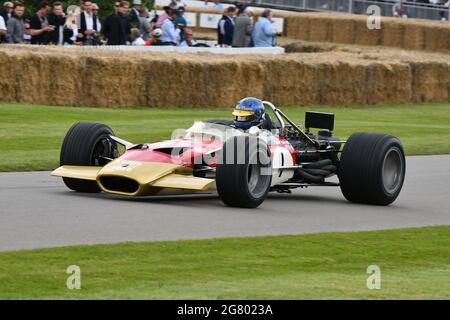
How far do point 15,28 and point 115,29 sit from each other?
2.11 metres

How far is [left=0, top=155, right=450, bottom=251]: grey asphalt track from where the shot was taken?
10.3 metres

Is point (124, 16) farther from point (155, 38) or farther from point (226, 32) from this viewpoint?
point (226, 32)

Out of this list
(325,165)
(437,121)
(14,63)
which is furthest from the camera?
(437,121)

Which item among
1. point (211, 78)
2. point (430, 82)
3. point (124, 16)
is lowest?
point (430, 82)

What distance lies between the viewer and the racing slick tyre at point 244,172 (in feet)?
38.7

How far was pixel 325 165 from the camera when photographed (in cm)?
1367

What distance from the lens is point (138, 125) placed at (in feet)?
65.6

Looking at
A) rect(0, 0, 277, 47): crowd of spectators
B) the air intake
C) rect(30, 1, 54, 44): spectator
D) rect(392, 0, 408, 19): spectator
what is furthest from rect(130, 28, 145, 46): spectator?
rect(392, 0, 408, 19): spectator

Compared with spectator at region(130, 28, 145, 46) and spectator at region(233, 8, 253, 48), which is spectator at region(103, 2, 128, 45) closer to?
spectator at region(130, 28, 145, 46)

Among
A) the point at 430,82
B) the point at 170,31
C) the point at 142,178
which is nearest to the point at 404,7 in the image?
the point at 430,82

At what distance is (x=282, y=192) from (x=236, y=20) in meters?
14.8
